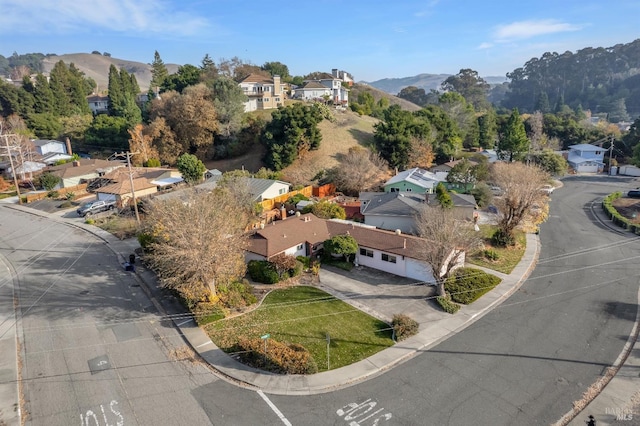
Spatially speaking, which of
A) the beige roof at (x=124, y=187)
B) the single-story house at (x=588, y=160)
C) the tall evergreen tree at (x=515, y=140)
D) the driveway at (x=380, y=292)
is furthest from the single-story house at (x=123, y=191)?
the single-story house at (x=588, y=160)

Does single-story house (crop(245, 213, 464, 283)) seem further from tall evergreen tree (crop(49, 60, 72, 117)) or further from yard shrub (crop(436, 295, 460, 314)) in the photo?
tall evergreen tree (crop(49, 60, 72, 117))

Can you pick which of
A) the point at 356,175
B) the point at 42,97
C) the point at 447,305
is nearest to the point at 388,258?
the point at 447,305

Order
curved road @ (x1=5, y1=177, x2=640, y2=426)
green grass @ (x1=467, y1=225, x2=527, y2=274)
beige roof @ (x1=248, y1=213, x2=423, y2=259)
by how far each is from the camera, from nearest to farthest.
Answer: curved road @ (x1=5, y1=177, x2=640, y2=426) → beige roof @ (x1=248, y1=213, x2=423, y2=259) → green grass @ (x1=467, y1=225, x2=527, y2=274)

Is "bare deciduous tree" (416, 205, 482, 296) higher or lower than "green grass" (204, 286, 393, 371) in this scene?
higher

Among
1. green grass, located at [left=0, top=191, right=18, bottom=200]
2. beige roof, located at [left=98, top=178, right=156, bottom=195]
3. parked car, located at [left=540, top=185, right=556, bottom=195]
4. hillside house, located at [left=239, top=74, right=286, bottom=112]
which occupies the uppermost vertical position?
hillside house, located at [left=239, top=74, right=286, bottom=112]

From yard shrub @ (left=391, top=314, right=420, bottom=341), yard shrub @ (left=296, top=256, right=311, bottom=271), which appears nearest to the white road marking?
yard shrub @ (left=391, top=314, right=420, bottom=341)

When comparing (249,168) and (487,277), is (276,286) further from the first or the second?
(249,168)

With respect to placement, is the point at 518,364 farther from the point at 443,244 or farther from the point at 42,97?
the point at 42,97
